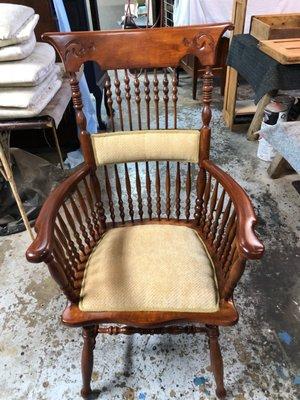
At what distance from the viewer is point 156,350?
119 centimetres

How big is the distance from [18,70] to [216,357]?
1301 millimetres

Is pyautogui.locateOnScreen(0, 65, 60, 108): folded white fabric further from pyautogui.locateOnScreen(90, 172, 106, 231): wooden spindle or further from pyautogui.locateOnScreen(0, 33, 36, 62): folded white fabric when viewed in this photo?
pyautogui.locateOnScreen(90, 172, 106, 231): wooden spindle

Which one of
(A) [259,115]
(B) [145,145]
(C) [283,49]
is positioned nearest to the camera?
(B) [145,145]

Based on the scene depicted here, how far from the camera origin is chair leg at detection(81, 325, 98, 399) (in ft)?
3.12

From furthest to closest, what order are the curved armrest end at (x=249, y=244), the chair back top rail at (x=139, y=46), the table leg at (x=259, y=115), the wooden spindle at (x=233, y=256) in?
the table leg at (x=259, y=115) < the chair back top rail at (x=139, y=46) < the wooden spindle at (x=233, y=256) < the curved armrest end at (x=249, y=244)

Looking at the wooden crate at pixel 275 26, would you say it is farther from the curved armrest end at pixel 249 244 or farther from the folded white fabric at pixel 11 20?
the curved armrest end at pixel 249 244

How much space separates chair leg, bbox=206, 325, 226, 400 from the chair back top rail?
79cm

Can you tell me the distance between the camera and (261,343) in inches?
47.0

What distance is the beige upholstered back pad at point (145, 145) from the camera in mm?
1012

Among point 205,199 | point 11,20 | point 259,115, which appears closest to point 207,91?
Result: point 205,199

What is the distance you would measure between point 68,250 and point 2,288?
Result: 0.77m

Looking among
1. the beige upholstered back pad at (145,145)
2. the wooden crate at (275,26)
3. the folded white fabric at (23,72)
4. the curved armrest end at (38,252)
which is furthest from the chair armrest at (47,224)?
the wooden crate at (275,26)

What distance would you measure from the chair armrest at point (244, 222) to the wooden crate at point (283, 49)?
1.23 meters

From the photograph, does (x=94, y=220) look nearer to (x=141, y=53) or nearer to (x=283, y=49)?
(x=141, y=53)
